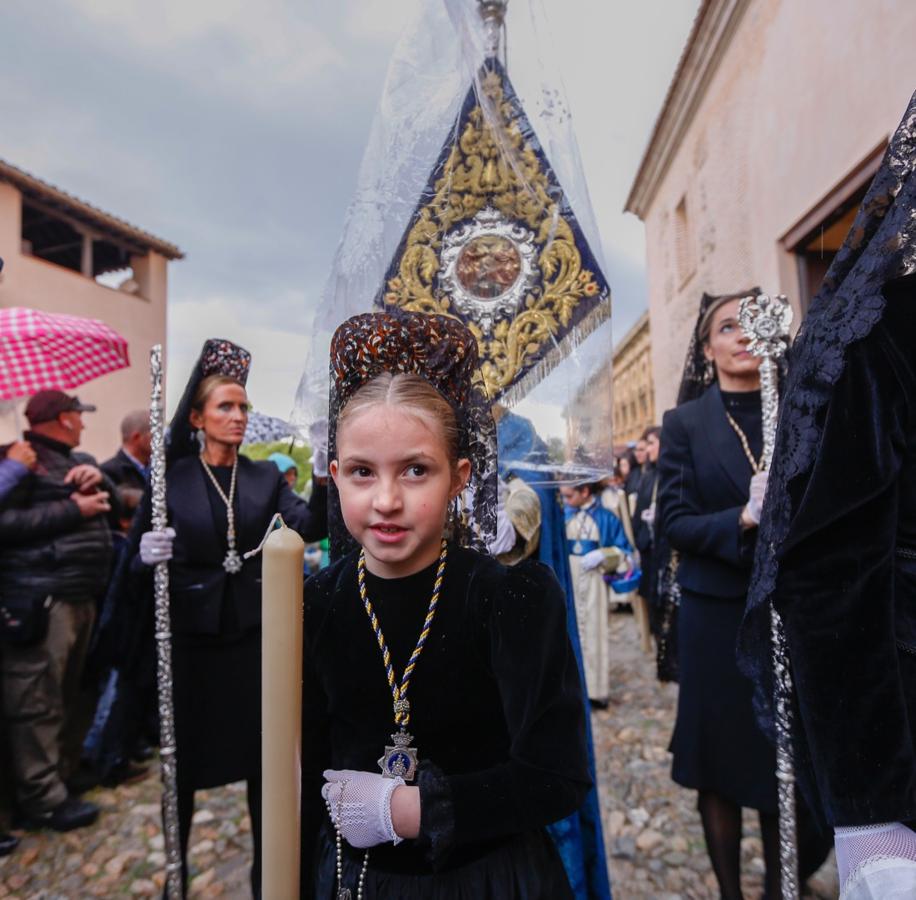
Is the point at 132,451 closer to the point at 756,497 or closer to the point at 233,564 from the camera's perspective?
the point at 233,564

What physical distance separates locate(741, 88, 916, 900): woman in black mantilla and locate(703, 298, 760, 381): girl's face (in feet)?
3.93

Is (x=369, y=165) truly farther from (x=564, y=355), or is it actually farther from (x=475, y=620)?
(x=475, y=620)

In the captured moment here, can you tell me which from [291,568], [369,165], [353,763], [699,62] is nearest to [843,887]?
[353,763]

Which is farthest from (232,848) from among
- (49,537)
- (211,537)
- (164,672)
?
(49,537)

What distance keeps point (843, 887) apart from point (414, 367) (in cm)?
110

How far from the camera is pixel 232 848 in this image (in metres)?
3.25

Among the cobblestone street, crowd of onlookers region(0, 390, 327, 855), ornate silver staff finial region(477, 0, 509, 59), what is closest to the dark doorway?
ornate silver staff finial region(477, 0, 509, 59)

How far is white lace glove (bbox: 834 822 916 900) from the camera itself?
37.5 inches

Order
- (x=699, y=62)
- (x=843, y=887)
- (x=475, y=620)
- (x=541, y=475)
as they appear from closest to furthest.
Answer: (x=843, y=887) < (x=475, y=620) < (x=541, y=475) < (x=699, y=62)

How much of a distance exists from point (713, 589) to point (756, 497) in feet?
1.28

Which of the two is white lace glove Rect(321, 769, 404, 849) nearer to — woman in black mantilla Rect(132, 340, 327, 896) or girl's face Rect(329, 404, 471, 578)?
girl's face Rect(329, 404, 471, 578)

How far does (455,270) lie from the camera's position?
2.12 m

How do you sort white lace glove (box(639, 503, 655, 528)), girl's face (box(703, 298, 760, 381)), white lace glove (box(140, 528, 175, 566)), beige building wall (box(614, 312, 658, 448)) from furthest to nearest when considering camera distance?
1. beige building wall (box(614, 312, 658, 448))
2. white lace glove (box(639, 503, 655, 528))
3. white lace glove (box(140, 528, 175, 566))
4. girl's face (box(703, 298, 760, 381))

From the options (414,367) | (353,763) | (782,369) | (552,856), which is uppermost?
(782,369)
